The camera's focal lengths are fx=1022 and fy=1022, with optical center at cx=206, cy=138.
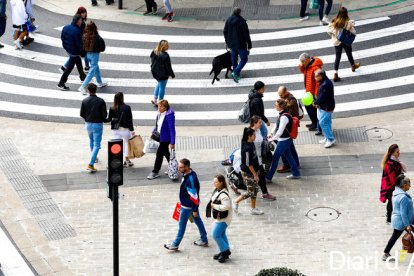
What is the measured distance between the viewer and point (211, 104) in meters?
22.9

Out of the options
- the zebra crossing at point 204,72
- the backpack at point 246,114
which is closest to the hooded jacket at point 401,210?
the backpack at point 246,114

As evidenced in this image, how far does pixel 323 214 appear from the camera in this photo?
18031mm

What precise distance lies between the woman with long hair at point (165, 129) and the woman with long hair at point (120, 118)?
601 millimetres

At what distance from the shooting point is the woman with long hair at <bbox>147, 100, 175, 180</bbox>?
1884 centimetres

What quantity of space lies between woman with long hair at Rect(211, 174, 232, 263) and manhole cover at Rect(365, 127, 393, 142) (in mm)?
5190

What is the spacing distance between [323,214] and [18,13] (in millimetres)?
10830

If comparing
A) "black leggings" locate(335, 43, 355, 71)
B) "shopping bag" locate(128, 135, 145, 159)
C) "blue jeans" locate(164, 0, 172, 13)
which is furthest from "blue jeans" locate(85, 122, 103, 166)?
"blue jeans" locate(164, 0, 172, 13)

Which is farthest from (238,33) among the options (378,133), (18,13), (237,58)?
(18,13)

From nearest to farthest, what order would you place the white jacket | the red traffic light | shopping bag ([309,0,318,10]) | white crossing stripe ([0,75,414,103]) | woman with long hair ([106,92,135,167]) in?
1. the red traffic light
2. woman with long hair ([106,92,135,167])
3. white crossing stripe ([0,75,414,103])
4. the white jacket
5. shopping bag ([309,0,318,10])

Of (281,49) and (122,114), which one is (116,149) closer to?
(122,114)

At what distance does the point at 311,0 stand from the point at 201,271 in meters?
12.5

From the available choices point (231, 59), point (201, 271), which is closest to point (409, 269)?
point (201, 271)

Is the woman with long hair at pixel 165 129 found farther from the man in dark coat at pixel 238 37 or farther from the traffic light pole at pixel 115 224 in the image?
the man in dark coat at pixel 238 37

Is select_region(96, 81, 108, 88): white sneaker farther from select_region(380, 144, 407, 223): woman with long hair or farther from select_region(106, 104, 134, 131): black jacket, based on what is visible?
select_region(380, 144, 407, 223): woman with long hair
